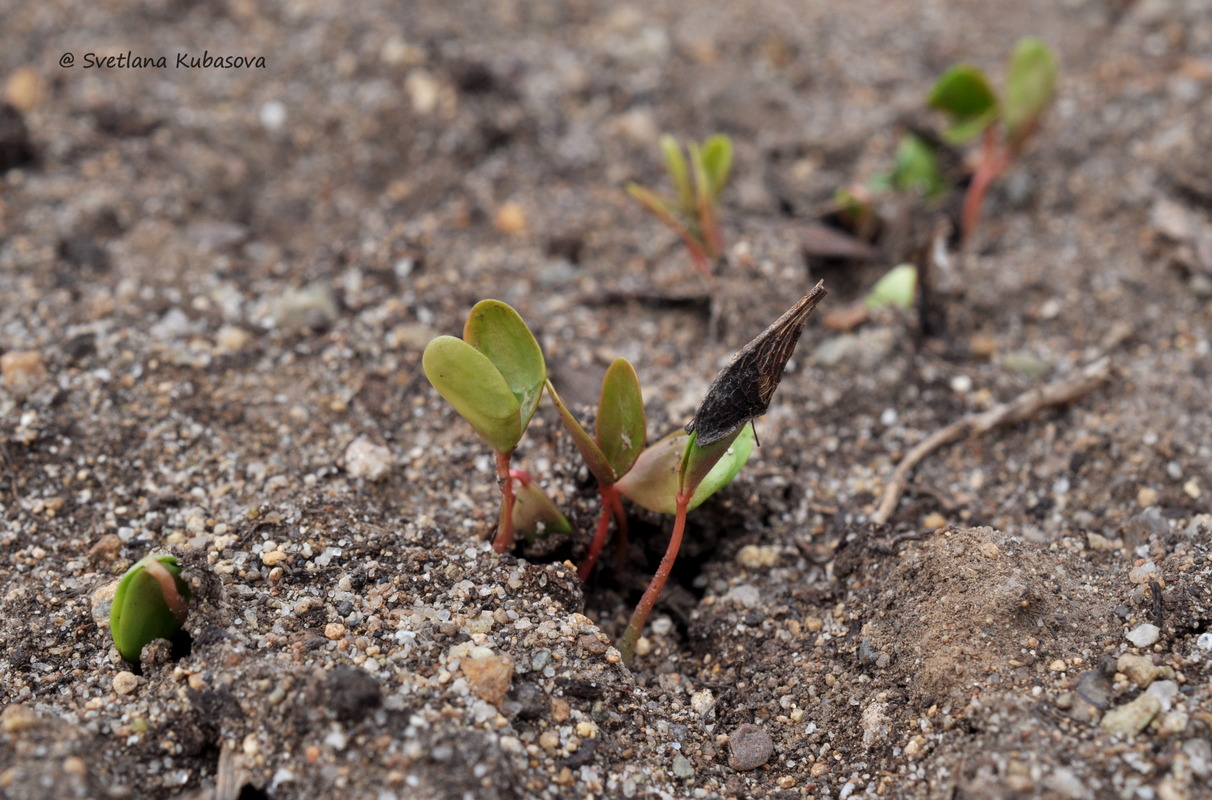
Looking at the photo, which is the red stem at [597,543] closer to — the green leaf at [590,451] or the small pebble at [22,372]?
the green leaf at [590,451]

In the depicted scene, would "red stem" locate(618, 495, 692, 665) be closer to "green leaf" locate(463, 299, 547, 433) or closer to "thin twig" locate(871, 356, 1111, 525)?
"green leaf" locate(463, 299, 547, 433)

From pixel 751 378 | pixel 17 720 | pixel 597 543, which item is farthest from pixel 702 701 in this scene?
pixel 17 720

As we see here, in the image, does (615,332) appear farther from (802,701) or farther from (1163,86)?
(1163,86)

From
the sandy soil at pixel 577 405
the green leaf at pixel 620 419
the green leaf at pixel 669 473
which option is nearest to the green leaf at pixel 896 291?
the sandy soil at pixel 577 405

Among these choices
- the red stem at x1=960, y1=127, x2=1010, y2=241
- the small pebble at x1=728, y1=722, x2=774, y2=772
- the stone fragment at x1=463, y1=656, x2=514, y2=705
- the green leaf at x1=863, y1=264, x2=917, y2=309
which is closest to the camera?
the stone fragment at x1=463, y1=656, x2=514, y2=705

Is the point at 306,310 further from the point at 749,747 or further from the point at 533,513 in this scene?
the point at 749,747

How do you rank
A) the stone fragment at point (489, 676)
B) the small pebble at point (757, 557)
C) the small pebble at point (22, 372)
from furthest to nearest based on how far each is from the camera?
the small pebble at point (22, 372)
the small pebble at point (757, 557)
the stone fragment at point (489, 676)

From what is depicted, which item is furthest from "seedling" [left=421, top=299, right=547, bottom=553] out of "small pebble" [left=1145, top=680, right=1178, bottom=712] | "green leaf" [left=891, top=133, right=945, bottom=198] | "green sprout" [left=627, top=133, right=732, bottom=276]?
"green leaf" [left=891, top=133, right=945, bottom=198]
